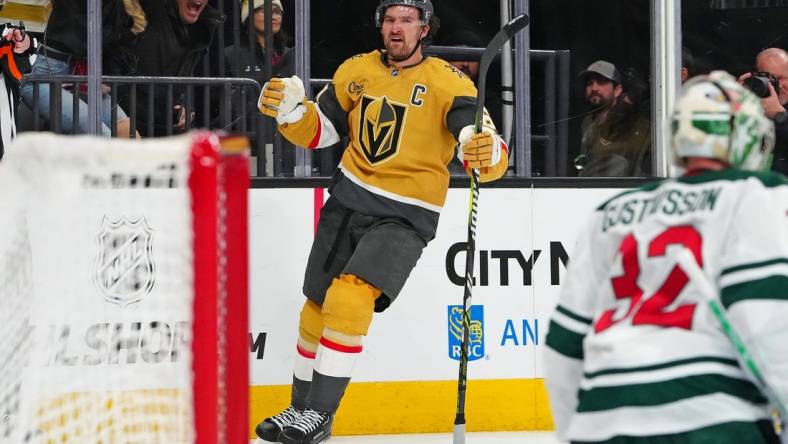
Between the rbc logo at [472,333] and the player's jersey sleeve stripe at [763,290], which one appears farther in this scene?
the rbc logo at [472,333]

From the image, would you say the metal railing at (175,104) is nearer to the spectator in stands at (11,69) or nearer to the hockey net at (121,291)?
the spectator in stands at (11,69)

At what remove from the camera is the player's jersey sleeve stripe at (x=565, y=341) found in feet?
6.68

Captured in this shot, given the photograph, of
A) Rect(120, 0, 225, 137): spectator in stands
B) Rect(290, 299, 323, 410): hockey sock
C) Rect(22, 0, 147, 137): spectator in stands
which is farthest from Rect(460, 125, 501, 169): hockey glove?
Rect(22, 0, 147, 137): spectator in stands

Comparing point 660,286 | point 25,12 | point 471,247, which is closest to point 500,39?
point 471,247

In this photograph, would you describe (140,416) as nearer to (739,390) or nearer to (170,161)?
Result: (170,161)

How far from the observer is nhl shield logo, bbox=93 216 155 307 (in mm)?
3359

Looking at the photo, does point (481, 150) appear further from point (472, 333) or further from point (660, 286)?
point (660, 286)

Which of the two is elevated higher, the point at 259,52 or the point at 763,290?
the point at 259,52

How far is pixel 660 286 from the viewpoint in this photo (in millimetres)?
1889

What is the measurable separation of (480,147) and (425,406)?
41.7 inches

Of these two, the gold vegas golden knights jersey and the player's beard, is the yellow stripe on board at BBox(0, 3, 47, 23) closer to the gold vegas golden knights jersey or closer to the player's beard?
the gold vegas golden knights jersey

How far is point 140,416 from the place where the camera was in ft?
8.52

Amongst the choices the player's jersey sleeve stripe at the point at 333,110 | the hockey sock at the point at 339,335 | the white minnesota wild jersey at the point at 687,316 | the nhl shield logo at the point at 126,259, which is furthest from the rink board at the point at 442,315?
the white minnesota wild jersey at the point at 687,316

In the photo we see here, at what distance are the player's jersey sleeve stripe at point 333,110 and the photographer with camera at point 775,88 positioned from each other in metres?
1.58
